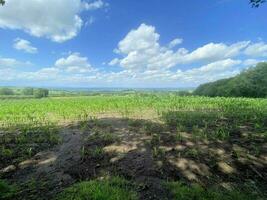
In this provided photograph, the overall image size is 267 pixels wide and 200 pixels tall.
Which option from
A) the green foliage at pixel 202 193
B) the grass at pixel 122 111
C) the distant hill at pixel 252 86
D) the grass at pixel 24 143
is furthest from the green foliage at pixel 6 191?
the distant hill at pixel 252 86

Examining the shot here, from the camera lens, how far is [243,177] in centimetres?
627

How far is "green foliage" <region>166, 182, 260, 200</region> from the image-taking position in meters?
5.14

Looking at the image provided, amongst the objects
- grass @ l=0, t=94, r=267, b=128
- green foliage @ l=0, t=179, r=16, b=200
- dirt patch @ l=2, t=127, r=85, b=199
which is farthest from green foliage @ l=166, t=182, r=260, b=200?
grass @ l=0, t=94, r=267, b=128

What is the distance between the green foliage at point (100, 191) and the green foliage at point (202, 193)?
0.87m

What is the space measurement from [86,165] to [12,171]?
1.90 m

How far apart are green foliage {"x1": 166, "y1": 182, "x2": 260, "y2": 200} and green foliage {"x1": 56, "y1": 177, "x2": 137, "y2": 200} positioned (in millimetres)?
872

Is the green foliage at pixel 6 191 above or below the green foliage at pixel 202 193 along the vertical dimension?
above

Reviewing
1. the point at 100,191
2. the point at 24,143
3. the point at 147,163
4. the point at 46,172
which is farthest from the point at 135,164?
the point at 24,143

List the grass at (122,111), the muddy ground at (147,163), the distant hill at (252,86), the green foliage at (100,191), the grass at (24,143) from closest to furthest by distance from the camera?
the green foliage at (100,191) < the muddy ground at (147,163) < the grass at (24,143) < the grass at (122,111) < the distant hill at (252,86)

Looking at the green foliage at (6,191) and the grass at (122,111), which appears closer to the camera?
the green foliage at (6,191)

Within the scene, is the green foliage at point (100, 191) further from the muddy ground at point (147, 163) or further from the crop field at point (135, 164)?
the muddy ground at point (147, 163)

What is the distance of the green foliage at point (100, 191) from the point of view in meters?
4.96

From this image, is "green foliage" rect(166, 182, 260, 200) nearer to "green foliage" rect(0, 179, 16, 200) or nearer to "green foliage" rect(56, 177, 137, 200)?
"green foliage" rect(56, 177, 137, 200)

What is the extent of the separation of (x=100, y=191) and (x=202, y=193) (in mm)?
2051
